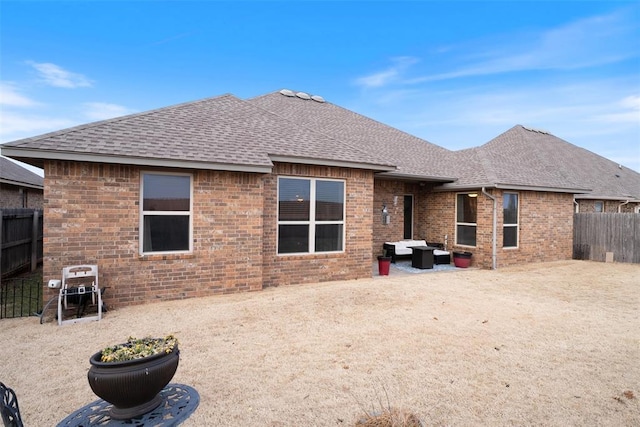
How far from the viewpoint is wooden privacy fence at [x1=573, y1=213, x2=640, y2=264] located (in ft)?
44.1

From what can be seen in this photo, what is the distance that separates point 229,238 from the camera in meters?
7.36

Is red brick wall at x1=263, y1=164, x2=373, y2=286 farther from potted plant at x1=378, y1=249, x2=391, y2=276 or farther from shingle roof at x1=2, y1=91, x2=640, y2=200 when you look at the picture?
potted plant at x1=378, y1=249, x2=391, y2=276

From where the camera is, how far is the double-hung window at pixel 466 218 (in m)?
12.1

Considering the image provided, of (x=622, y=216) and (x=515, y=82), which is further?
(x=515, y=82)

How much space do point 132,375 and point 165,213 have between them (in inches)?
190

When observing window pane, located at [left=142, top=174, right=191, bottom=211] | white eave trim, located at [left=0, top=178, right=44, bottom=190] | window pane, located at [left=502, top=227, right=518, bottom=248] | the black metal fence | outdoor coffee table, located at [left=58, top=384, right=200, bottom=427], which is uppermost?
white eave trim, located at [left=0, top=178, right=44, bottom=190]

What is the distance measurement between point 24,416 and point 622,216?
19.2m

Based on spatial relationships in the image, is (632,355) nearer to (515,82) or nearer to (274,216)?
(274,216)

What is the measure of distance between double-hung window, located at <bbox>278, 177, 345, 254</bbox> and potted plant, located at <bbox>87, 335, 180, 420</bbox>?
18.2ft

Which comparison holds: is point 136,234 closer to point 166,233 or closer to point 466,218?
point 166,233

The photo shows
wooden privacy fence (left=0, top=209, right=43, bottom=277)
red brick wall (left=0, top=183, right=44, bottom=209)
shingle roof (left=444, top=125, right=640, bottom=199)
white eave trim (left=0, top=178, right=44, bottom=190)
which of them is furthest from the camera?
red brick wall (left=0, top=183, right=44, bottom=209)

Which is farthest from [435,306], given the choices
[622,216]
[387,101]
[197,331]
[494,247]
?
[387,101]

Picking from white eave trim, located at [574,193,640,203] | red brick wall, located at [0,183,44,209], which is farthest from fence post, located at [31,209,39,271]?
white eave trim, located at [574,193,640,203]

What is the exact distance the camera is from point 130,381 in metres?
2.61
